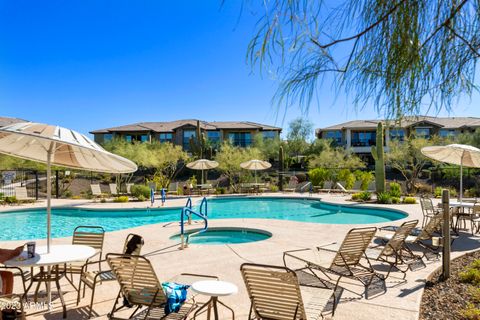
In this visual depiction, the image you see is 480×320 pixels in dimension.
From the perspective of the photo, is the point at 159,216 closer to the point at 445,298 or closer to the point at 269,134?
the point at 445,298

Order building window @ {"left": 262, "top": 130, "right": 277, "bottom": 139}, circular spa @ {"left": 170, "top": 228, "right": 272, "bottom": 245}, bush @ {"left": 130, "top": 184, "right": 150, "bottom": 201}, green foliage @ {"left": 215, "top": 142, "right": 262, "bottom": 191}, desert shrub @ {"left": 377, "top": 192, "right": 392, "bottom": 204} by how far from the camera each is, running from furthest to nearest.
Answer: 1. building window @ {"left": 262, "top": 130, "right": 277, "bottom": 139}
2. green foliage @ {"left": 215, "top": 142, "right": 262, "bottom": 191}
3. bush @ {"left": 130, "top": 184, "right": 150, "bottom": 201}
4. desert shrub @ {"left": 377, "top": 192, "right": 392, "bottom": 204}
5. circular spa @ {"left": 170, "top": 228, "right": 272, "bottom": 245}

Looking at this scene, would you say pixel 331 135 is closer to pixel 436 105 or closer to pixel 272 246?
pixel 272 246

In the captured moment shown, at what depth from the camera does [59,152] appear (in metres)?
5.02

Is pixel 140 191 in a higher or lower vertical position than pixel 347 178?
lower

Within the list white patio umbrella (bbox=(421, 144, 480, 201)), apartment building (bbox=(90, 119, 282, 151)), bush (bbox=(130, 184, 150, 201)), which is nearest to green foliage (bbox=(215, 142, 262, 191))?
bush (bbox=(130, 184, 150, 201))

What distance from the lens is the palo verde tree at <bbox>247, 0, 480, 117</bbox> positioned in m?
1.97

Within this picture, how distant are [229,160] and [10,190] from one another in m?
14.1

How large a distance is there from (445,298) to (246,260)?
3.23m

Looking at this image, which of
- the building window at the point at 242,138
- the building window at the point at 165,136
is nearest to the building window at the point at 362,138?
the building window at the point at 242,138

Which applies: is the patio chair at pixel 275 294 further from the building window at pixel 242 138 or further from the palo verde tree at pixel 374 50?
the building window at pixel 242 138

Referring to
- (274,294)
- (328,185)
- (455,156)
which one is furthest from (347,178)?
(274,294)

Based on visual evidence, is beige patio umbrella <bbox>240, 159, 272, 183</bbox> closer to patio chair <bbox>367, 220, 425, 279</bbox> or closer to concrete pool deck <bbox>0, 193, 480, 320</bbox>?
concrete pool deck <bbox>0, 193, 480, 320</bbox>

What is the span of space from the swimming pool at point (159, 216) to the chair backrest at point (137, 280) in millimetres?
9277

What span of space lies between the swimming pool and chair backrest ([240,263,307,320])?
404 inches
